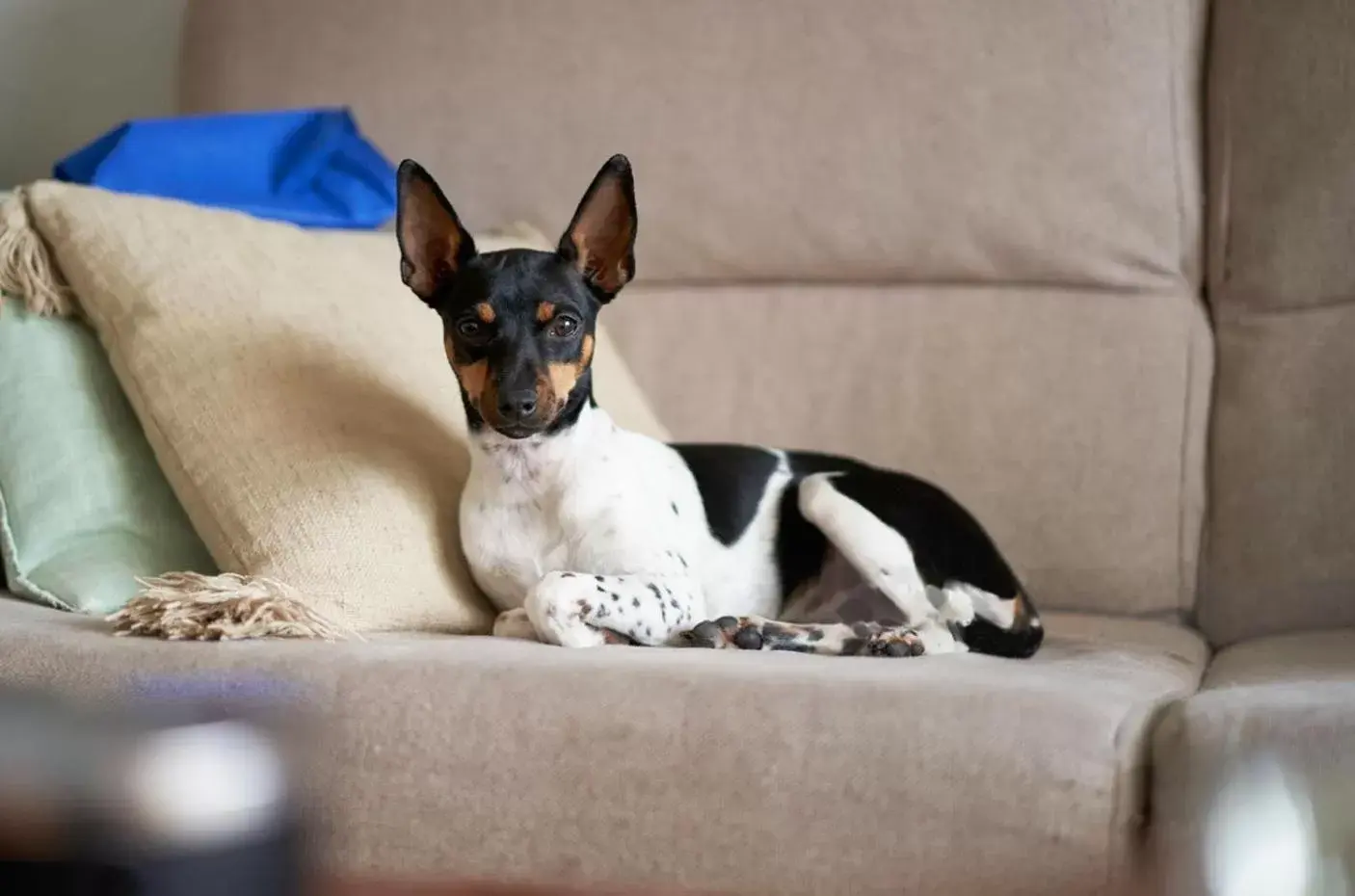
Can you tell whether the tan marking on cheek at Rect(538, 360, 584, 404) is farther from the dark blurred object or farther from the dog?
the dark blurred object

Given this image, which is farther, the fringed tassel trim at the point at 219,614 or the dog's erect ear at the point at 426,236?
the dog's erect ear at the point at 426,236

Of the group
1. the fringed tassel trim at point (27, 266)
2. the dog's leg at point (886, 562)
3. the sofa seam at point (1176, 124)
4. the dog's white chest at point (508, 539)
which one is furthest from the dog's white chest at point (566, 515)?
the sofa seam at point (1176, 124)

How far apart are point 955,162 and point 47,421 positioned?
1.47m

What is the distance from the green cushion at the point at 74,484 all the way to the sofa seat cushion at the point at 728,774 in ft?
1.42

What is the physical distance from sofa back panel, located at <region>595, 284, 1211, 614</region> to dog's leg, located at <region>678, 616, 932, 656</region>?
50 cm

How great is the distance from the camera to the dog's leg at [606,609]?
1.69 m

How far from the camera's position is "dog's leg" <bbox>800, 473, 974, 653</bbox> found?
2.00m

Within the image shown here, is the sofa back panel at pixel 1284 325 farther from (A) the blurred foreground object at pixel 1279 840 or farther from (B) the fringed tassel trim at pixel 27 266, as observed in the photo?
(B) the fringed tassel trim at pixel 27 266

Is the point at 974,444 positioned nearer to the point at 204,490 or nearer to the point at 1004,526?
the point at 1004,526

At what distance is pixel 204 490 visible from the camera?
179cm

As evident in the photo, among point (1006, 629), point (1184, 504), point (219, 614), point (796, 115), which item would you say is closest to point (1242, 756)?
point (1006, 629)

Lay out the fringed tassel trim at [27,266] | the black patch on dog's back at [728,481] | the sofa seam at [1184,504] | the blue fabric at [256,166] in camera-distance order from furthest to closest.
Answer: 1. the blue fabric at [256,166]
2. the sofa seam at [1184,504]
3. the black patch on dog's back at [728,481]
4. the fringed tassel trim at [27,266]

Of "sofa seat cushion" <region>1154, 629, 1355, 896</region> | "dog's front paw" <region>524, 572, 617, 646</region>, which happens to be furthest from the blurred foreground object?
"dog's front paw" <region>524, 572, 617, 646</region>

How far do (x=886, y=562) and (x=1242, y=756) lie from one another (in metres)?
0.95
